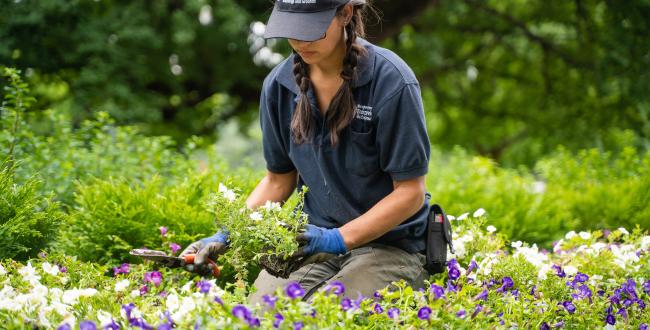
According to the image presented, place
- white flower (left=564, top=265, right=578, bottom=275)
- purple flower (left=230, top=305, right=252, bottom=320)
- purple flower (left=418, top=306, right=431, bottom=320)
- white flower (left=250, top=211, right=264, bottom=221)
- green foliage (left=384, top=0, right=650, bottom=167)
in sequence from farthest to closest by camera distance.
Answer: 1. green foliage (left=384, top=0, right=650, bottom=167)
2. white flower (left=564, top=265, right=578, bottom=275)
3. white flower (left=250, top=211, right=264, bottom=221)
4. purple flower (left=418, top=306, right=431, bottom=320)
5. purple flower (left=230, top=305, right=252, bottom=320)

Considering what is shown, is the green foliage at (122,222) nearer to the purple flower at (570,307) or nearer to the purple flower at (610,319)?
the purple flower at (570,307)

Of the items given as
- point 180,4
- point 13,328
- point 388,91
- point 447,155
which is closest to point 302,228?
point 388,91

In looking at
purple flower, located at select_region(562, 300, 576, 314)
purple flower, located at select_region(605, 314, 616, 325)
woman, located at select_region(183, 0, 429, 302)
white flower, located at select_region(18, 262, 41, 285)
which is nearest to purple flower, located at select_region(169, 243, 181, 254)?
woman, located at select_region(183, 0, 429, 302)

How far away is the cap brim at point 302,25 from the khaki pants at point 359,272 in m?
0.83

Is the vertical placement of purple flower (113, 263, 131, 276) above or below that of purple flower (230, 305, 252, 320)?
below

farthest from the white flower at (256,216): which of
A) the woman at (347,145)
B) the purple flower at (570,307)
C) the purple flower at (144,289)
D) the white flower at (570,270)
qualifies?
the white flower at (570,270)

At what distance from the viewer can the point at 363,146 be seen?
2.99 metres

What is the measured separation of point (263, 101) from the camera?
3219 mm

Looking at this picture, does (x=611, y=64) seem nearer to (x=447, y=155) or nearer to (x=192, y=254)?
(x=447, y=155)

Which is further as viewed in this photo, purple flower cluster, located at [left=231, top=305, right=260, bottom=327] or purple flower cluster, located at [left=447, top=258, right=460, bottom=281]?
purple flower cluster, located at [left=447, top=258, right=460, bottom=281]

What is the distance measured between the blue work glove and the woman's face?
0.63 metres

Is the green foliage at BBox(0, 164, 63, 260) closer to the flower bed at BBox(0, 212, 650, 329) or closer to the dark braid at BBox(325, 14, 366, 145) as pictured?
the flower bed at BBox(0, 212, 650, 329)

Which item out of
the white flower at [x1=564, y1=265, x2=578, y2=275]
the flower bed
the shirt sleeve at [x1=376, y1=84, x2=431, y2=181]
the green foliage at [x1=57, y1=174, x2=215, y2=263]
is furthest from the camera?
the green foliage at [x1=57, y1=174, x2=215, y2=263]

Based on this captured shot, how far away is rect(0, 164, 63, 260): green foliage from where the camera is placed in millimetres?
3189
